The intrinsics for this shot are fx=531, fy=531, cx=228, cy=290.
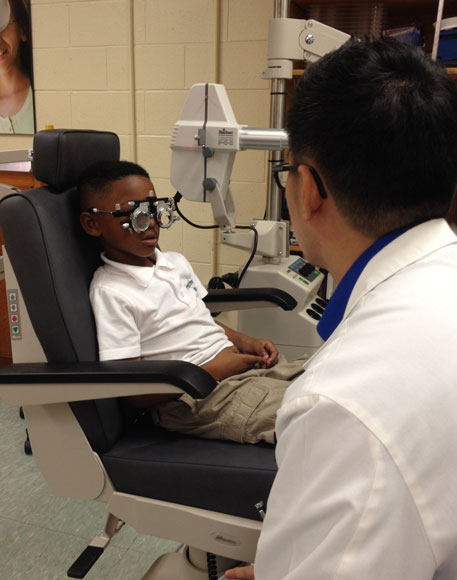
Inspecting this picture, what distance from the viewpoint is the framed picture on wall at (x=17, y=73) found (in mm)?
2809

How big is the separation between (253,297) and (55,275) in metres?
0.68

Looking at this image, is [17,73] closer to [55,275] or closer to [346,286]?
[55,275]

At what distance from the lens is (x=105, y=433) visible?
120 cm

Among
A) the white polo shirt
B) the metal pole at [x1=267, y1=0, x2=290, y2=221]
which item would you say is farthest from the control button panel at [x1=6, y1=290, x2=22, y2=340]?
the metal pole at [x1=267, y1=0, x2=290, y2=221]

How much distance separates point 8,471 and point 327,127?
6.01ft

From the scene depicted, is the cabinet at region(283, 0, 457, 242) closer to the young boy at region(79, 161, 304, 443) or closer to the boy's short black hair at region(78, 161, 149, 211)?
the young boy at region(79, 161, 304, 443)

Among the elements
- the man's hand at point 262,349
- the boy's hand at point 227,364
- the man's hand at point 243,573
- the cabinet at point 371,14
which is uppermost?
the cabinet at point 371,14

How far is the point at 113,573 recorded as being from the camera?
1527 millimetres

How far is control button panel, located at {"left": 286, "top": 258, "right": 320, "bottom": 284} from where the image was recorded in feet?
6.38

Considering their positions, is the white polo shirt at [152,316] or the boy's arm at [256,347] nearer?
the white polo shirt at [152,316]

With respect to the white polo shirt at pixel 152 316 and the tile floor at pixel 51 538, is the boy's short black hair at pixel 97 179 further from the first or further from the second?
the tile floor at pixel 51 538

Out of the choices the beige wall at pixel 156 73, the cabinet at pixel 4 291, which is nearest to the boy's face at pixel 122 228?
the cabinet at pixel 4 291

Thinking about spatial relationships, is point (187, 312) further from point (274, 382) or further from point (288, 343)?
point (288, 343)

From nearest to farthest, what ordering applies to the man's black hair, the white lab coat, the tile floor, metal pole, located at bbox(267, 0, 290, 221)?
the white lab coat
the man's black hair
the tile floor
metal pole, located at bbox(267, 0, 290, 221)
